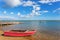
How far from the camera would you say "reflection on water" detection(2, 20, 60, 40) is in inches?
54.0

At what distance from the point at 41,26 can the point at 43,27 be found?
0.04 meters

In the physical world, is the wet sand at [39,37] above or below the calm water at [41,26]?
below

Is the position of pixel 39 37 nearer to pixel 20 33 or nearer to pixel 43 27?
pixel 43 27

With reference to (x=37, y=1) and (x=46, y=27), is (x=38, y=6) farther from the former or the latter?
(x=46, y=27)

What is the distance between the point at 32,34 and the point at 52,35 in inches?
9.5

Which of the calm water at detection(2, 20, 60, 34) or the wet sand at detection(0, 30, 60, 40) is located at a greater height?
the calm water at detection(2, 20, 60, 34)

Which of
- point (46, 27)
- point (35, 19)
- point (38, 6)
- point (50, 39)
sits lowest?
point (50, 39)

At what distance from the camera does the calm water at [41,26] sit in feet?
4.50

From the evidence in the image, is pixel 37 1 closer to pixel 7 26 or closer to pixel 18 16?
pixel 18 16

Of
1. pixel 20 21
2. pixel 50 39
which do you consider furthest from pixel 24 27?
pixel 50 39

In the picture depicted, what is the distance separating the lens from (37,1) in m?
1.40

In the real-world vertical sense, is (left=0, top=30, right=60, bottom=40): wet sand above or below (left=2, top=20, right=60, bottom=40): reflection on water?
below

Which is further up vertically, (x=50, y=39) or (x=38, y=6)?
(x=38, y=6)

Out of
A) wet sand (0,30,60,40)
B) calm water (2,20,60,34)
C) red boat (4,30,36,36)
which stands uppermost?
Result: calm water (2,20,60,34)
